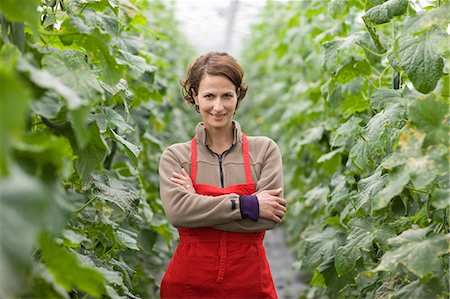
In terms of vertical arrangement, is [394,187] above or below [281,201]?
above

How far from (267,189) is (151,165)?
9.00 feet

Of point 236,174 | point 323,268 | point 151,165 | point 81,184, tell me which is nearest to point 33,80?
point 81,184

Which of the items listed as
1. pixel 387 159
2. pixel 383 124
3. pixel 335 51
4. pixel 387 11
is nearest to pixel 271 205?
pixel 383 124

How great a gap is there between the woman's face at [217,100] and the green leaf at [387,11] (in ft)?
2.11

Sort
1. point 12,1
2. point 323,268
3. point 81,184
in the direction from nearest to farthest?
point 12,1, point 81,184, point 323,268

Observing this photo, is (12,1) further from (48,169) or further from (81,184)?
(81,184)

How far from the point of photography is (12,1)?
1.58 metres

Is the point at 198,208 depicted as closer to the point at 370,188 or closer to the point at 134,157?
the point at 134,157

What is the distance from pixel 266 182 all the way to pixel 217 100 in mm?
394

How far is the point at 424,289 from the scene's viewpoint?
2.21 m

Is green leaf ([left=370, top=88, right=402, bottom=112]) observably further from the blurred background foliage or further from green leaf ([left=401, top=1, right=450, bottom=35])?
green leaf ([left=401, top=1, right=450, bottom=35])

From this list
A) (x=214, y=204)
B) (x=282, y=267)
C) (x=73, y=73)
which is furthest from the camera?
(x=282, y=267)

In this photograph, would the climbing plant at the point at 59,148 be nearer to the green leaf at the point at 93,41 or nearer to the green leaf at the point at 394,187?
the green leaf at the point at 93,41

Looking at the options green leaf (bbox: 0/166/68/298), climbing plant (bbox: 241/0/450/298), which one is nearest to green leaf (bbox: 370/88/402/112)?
climbing plant (bbox: 241/0/450/298)
